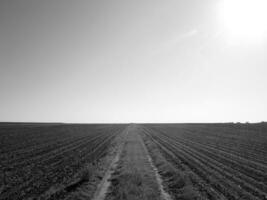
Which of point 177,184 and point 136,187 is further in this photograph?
point 177,184

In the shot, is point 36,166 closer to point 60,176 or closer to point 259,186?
point 60,176

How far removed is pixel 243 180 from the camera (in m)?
15.1

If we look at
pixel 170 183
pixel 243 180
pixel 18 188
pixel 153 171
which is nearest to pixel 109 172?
pixel 153 171

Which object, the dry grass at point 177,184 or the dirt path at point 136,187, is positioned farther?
the dry grass at point 177,184

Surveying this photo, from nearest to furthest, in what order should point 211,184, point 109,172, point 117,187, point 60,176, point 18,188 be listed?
point 18,188 → point 117,187 → point 211,184 → point 60,176 → point 109,172

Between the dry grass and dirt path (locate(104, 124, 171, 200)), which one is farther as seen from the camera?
the dry grass

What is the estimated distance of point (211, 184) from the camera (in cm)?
1370

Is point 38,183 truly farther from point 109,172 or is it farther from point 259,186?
point 259,186

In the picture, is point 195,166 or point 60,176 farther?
point 195,166

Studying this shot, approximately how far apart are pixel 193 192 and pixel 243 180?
5389 millimetres

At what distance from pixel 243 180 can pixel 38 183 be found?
13.5 metres

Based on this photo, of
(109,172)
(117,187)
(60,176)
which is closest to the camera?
(117,187)

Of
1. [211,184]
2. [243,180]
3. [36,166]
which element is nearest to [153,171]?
[211,184]

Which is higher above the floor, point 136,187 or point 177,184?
point 136,187
